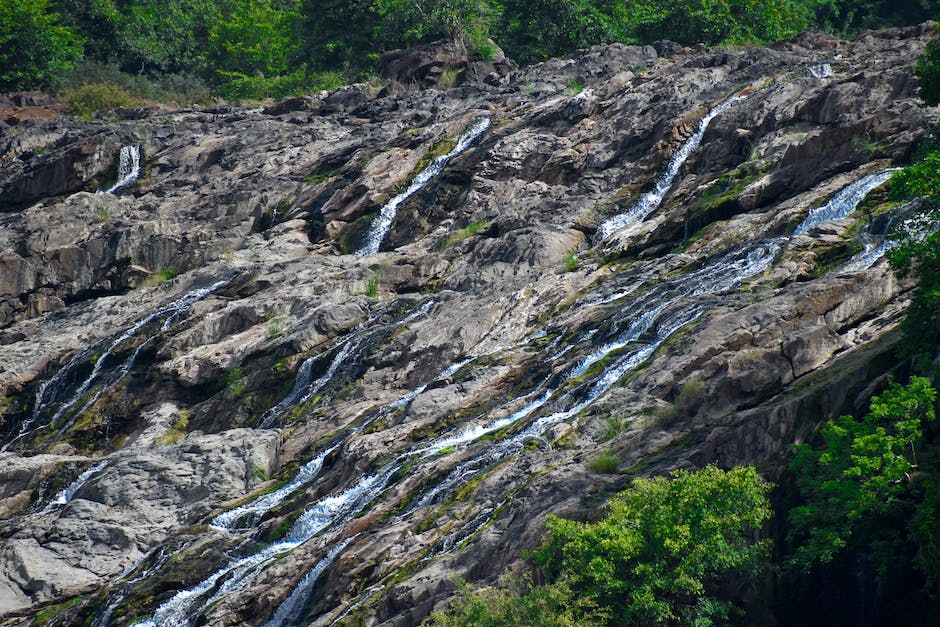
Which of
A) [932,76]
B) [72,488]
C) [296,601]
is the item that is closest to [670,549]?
[296,601]

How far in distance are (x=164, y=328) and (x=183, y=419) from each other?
5.85 m

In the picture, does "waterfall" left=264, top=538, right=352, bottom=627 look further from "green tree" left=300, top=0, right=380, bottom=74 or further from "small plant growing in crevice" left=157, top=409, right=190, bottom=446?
"green tree" left=300, top=0, right=380, bottom=74

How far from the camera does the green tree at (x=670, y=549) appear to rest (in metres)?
20.2

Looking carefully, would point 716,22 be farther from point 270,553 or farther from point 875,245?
point 270,553

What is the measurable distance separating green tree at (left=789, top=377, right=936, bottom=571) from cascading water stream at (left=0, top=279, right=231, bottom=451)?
2815 cm

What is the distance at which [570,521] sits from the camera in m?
21.6

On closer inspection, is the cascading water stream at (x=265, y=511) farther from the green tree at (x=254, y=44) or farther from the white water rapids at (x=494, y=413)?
the green tree at (x=254, y=44)

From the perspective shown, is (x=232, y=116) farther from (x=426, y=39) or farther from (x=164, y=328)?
(x=164, y=328)

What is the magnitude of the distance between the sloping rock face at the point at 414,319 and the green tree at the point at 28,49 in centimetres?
1714

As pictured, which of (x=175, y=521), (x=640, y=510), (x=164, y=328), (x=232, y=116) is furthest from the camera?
(x=232, y=116)

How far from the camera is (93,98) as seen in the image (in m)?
76.7

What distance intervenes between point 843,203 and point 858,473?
18233mm

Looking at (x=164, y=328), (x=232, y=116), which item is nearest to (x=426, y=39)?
(x=232, y=116)

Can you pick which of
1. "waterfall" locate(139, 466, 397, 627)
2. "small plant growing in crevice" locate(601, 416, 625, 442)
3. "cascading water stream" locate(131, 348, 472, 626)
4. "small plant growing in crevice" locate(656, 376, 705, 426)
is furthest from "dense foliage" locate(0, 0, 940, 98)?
"small plant growing in crevice" locate(656, 376, 705, 426)
